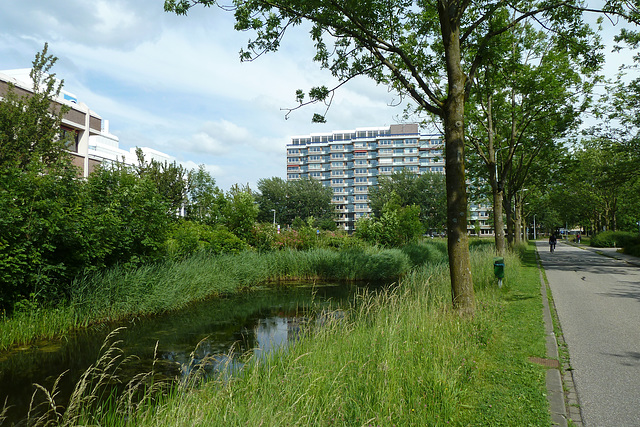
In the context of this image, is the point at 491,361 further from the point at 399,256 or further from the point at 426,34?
the point at 399,256

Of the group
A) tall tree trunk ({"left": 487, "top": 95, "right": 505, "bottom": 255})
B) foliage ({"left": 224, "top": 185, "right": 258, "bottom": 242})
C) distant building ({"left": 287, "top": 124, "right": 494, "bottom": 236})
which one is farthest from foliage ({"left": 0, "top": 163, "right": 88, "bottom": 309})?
distant building ({"left": 287, "top": 124, "right": 494, "bottom": 236})

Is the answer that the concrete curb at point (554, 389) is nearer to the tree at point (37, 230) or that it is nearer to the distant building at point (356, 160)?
the tree at point (37, 230)

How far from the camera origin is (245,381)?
4.51 m

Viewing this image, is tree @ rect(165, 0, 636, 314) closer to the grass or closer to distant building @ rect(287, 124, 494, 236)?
the grass

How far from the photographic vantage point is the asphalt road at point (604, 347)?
4215 millimetres

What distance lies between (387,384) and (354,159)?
12665 cm

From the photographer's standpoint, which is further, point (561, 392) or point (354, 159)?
point (354, 159)

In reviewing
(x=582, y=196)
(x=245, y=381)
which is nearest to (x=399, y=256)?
(x=245, y=381)

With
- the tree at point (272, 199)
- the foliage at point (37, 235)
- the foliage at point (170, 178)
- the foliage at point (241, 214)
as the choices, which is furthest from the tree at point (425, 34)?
the tree at point (272, 199)

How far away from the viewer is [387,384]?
13.5 feet

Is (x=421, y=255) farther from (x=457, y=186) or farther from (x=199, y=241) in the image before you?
(x=457, y=186)

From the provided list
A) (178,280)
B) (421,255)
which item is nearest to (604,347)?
(178,280)

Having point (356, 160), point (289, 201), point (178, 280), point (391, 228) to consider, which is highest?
point (356, 160)

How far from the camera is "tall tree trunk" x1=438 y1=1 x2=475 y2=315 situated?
23.0ft
